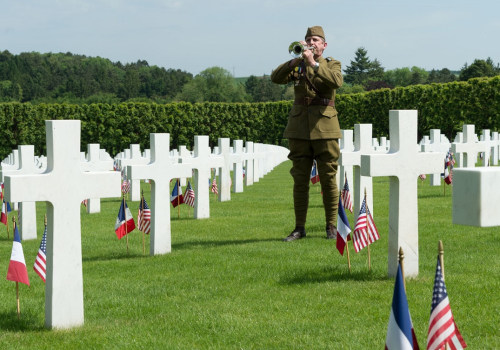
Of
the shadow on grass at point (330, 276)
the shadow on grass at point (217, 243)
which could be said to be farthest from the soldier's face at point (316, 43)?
the shadow on grass at point (330, 276)

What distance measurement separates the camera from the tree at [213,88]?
120500mm

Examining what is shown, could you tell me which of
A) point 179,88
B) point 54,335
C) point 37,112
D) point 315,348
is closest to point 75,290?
point 54,335

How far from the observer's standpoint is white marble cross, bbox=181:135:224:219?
11841mm

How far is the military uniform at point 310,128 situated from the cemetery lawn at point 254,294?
2.20ft

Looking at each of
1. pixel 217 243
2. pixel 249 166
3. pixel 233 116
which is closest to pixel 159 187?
pixel 217 243

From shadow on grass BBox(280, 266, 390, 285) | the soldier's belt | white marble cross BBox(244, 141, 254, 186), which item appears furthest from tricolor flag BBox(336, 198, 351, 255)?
white marble cross BBox(244, 141, 254, 186)

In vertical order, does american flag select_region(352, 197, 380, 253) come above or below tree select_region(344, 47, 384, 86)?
below

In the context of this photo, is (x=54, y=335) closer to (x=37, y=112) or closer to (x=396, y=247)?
(x=396, y=247)

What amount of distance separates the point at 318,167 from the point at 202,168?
3410mm

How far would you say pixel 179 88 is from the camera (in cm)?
14625

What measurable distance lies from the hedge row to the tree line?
146 feet

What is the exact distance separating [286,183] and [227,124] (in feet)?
135

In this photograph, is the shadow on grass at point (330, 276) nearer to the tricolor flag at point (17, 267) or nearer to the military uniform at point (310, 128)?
the military uniform at point (310, 128)

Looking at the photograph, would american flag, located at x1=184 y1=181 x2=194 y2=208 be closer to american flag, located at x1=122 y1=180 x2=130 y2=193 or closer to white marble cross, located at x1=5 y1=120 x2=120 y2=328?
american flag, located at x1=122 y1=180 x2=130 y2=193
